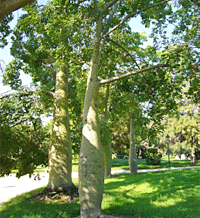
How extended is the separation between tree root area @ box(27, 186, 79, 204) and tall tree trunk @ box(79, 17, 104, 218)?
10.1 feet

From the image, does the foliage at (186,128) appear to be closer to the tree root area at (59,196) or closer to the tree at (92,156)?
the tree root area at (59,196)

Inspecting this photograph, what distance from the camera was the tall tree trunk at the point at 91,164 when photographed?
5469 millimetres

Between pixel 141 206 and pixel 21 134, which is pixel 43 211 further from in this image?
pixel 21 134

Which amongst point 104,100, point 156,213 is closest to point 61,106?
point 156,213

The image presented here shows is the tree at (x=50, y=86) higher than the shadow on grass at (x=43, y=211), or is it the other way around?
Result: the tree at (x=50, y=86)

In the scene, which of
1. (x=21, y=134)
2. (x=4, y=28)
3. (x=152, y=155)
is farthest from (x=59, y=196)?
(x=152, y=155)

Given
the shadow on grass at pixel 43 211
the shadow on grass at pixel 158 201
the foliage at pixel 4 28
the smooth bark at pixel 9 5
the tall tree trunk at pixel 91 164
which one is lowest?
the shadow on grass at pixel 43 211

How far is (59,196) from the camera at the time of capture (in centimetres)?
865

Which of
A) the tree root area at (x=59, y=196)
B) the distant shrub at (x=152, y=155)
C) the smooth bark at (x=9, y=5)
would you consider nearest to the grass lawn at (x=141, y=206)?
the tree root area at (x=59, y=196)

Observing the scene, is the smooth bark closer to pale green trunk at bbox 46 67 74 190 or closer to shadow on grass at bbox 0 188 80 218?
shadow on grass at bbox 0 188 80 218

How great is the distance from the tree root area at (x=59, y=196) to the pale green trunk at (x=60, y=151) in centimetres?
15

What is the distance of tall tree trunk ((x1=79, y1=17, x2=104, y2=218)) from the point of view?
5469mm

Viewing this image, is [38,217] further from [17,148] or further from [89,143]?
[17,148]

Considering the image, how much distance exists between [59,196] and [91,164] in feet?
12.4
